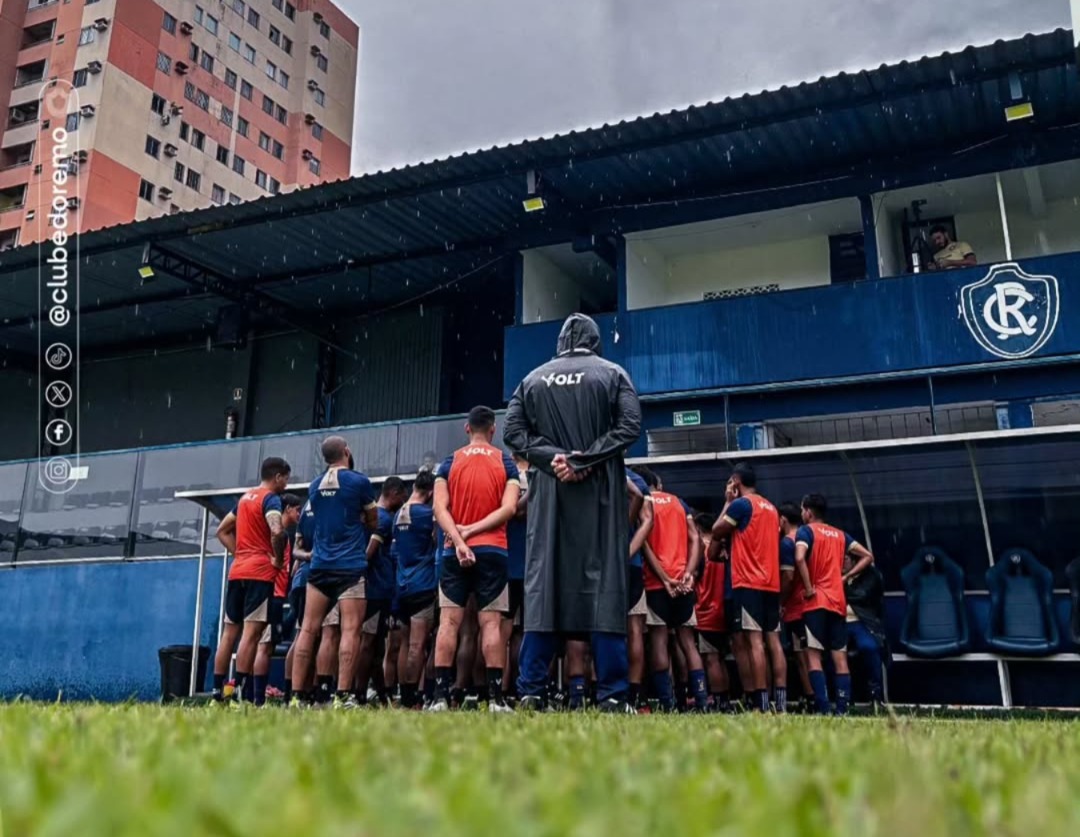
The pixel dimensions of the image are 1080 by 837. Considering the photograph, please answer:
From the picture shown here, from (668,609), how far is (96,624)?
939 cm

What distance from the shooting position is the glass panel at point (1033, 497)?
8.50 meters

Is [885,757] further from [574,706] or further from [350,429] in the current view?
[350,429]

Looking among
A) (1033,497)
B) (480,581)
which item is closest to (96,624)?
(480,581)

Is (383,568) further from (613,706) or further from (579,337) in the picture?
(613,706)

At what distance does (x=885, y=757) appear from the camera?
5.42ft

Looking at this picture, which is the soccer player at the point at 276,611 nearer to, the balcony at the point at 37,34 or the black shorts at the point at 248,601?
the black shorts at the point at 248,601

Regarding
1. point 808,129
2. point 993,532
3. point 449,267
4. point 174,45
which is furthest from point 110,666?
point 174,45

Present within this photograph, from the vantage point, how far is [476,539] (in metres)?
6.34

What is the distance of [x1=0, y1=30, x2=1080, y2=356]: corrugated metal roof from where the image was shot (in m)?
12.3

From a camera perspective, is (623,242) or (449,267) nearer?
(623,242)

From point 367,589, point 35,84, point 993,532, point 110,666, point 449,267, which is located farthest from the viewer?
point 35,84

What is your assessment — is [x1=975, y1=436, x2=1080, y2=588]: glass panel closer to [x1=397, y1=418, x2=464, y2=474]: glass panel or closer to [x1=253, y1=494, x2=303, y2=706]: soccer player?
[x1=253, y1=494, x2=303, y2=706]: soccer player

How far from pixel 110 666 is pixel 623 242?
10175 millimetres

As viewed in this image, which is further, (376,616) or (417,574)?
(376,616)
